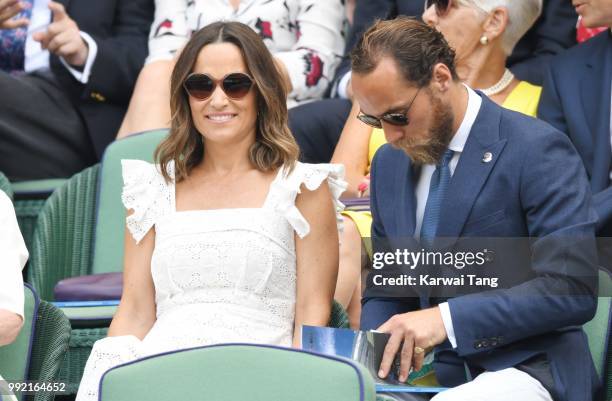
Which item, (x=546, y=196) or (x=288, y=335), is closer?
(x=546, y=196)

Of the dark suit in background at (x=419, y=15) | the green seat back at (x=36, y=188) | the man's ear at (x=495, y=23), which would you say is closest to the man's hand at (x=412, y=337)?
the man's ear at (x=495, y=23)

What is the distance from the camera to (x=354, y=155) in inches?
208

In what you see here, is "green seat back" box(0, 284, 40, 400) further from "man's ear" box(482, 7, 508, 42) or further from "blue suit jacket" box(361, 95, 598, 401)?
"man's ear" box(482, 7, 508, 42)

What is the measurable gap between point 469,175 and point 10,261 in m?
1.33

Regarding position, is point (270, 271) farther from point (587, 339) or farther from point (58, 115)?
point (58, 115)

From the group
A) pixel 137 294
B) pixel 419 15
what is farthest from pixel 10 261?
pixel 419 15

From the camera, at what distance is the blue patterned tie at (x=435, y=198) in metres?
3.79

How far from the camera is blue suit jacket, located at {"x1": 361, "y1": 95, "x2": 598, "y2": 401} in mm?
3533

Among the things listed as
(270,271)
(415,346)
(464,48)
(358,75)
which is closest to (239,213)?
(270,271)

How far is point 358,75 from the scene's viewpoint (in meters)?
3.83

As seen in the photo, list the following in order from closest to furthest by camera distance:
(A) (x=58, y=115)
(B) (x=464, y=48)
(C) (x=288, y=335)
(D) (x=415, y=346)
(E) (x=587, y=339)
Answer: (D) (x=415, y=346) → (E) (x=587, y=339) → (C) (x=288, y=335) → (B) (x=464, y=48) → (A) (x=58, y=115)

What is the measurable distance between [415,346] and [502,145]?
637 millimetres

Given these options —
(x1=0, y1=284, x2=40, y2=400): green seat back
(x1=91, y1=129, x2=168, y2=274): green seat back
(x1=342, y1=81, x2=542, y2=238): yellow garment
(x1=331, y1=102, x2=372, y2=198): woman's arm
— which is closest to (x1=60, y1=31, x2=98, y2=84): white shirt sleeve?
(x1=91, y1=129, x2=168, y2=274): green seat back

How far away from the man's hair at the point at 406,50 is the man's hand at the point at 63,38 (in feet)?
7.71
